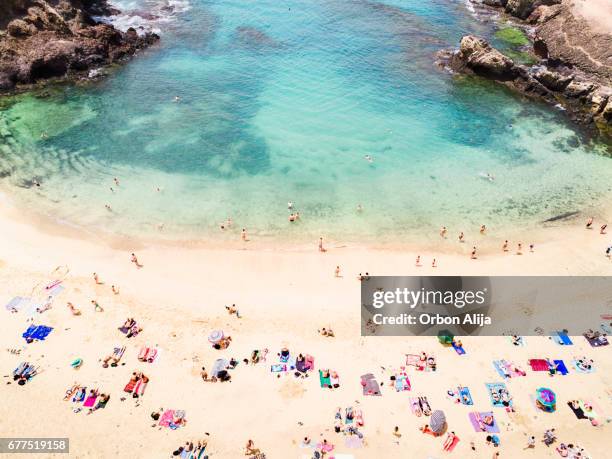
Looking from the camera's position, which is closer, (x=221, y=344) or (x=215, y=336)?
(x=221, y=344)

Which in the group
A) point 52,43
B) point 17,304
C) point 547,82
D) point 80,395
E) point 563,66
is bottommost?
point 17,304

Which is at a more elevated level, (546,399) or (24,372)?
(546,399)

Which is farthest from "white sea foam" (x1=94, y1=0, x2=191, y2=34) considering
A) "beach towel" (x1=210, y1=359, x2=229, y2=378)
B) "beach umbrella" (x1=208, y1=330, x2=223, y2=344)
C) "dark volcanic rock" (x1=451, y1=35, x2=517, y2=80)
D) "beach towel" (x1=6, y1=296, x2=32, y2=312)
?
"beach towel" (x1=210, y1=359, x2=229, y2=378)

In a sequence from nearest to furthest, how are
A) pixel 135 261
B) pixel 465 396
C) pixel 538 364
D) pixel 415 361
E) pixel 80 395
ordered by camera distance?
pixel 80 395 → pixel 465 396 → pixel 538 364 → pixel 415 361 → pixel 135 261

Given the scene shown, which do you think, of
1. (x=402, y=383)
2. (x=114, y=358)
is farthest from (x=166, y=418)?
(x=402, y=383)

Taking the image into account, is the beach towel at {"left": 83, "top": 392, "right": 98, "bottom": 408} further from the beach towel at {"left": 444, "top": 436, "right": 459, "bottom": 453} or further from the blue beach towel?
the blue beach towel

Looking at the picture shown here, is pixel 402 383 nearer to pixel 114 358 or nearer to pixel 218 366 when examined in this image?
pixel 218 366

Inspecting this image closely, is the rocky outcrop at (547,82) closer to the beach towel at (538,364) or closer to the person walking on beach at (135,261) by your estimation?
the beach towel at (538,364)
